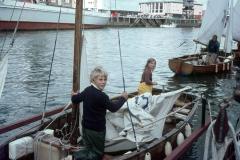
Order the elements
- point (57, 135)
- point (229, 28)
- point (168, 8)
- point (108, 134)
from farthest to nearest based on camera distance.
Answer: point (168, 8) < point (229, 28) < point (57, 135) < point (108, 134)

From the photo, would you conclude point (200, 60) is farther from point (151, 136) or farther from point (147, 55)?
point (151, 136)

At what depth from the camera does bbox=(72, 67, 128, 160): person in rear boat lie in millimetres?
6773

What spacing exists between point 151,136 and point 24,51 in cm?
2947

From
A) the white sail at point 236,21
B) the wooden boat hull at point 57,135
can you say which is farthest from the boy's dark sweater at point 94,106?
the white sail at point 236,21

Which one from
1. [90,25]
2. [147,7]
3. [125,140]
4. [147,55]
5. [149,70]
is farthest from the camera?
[147,7]

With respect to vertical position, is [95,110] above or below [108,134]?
above

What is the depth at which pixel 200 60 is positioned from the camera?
25.2m

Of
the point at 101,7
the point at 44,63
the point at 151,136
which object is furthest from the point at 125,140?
the point at 101,7

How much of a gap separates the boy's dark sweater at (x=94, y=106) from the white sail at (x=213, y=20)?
20.0 m

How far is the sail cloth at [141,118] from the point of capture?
28.2 ft

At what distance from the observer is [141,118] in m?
8.62

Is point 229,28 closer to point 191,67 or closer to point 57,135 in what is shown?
point 191,67

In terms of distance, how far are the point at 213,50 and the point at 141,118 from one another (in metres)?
16.5

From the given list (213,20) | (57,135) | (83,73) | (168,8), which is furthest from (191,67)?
(168,8)
